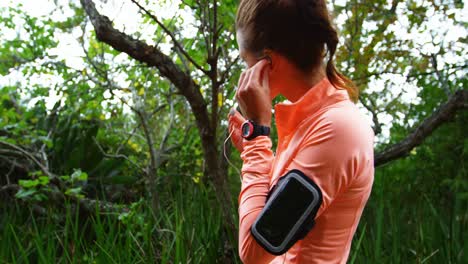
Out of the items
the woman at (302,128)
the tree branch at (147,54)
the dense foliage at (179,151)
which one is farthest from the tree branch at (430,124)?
the woman at (302,128)

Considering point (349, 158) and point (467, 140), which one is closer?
point (349, 158)

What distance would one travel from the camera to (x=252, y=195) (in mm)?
1108

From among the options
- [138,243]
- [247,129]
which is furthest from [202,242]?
[247,129]

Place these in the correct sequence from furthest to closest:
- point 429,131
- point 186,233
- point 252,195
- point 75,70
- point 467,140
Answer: point 75,70 → point 467,140 → point 429,131 → point 186,233 → point 252,195

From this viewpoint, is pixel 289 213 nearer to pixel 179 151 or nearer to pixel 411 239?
pixel 411 239

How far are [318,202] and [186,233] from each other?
5.77 feet

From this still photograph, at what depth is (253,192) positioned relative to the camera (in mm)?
1112

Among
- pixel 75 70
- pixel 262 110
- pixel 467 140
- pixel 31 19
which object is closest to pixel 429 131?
pixel 467 140

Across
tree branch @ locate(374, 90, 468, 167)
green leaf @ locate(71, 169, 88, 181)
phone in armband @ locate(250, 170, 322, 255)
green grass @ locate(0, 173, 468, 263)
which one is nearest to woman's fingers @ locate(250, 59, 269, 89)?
phone in armband @ locate(250, 170, 322, 255)

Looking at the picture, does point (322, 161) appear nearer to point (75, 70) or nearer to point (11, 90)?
point (75, 70)

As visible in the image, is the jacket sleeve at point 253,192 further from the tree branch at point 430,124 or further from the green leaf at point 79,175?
the tree branch at point 430,124

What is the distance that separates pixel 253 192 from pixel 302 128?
194 mm

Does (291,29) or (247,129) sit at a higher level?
(291,29)

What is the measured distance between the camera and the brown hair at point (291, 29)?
113 centimetres
